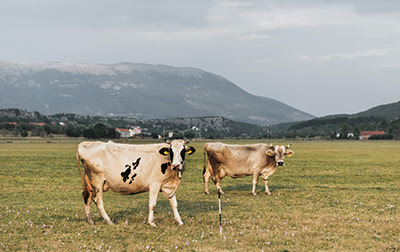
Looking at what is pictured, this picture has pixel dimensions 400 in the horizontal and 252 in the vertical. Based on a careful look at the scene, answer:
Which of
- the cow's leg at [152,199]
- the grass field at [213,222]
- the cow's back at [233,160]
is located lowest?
the grass field at [213,222]

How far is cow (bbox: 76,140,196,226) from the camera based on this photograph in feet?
48.2

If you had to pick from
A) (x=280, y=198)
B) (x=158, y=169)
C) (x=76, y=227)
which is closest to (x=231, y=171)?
(x=280, y=198)

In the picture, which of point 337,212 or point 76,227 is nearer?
point 76,227

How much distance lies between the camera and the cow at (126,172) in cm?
1470

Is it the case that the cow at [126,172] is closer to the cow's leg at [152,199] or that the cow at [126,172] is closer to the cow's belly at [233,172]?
the cow's leg at [152,199]

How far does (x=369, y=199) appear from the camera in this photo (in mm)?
20766

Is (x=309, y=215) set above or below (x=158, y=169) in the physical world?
below

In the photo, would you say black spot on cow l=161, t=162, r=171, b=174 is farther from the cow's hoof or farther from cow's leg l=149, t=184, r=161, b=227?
the cow's hoof

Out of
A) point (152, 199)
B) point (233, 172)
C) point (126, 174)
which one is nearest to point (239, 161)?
point (233, 172)

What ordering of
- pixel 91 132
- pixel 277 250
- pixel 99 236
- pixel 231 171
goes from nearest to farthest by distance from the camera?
pixel 277 250
pixel 99 236
pixel 231 171
pixel 91 132

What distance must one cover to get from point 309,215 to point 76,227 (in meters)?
7.91

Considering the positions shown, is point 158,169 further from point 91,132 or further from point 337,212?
point 91,132

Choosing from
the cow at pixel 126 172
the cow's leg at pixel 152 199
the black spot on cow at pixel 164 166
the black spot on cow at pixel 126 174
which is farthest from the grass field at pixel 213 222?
the black spot on cow at pixel 164 166

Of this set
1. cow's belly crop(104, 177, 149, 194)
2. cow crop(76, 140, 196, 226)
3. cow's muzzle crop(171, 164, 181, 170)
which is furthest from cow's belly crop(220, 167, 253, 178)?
cow's muzzle crop(171, 164, 181, 170)
